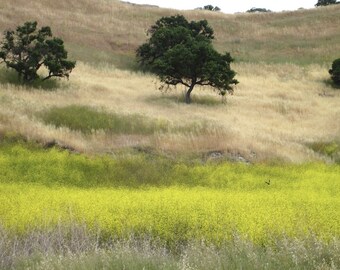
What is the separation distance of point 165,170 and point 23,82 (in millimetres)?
18712

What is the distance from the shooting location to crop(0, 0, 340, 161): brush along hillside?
24.1 m

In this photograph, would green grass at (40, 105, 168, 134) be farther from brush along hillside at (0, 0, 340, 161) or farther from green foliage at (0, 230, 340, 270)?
green foliage at (0, 230, 340, 270)

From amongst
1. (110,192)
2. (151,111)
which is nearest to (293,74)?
(151,111)

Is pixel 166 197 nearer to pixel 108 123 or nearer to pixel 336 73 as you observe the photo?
pixel 108 123

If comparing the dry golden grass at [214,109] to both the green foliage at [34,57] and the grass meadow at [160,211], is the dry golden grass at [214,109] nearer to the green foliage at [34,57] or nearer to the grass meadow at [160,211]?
the green foliage at [34,57]

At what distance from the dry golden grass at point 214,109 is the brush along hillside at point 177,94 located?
8 centimetres

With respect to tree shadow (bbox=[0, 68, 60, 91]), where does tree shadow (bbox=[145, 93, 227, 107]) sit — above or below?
below

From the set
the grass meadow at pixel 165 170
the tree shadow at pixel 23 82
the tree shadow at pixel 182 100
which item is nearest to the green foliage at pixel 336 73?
the grass meadow at pixel 165 170

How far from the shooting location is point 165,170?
20031 mm

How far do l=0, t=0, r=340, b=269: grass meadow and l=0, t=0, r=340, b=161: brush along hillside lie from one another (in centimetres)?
15

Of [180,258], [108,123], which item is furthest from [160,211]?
[108,123]

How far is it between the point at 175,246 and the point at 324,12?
69848 millimetres

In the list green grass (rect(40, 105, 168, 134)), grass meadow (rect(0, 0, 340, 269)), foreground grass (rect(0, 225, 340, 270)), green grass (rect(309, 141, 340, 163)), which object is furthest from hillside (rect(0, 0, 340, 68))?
foreground grass (rect(0, 225, 340, 270))

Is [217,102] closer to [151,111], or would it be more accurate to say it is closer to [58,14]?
[151,111]
